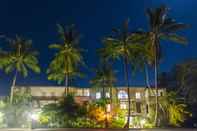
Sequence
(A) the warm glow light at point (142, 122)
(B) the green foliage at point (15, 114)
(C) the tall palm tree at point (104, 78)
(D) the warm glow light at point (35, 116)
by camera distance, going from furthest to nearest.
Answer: (C) the tall palm tree at point (104, 78), (A) the warm glow light at point (142, 122), (B) the green foliage at point (15, 114), (D) the warm glow light at point (35, 116)

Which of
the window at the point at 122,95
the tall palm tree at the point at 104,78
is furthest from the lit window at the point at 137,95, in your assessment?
the tall palm tree at the point at 104,78

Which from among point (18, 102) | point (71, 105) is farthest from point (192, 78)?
point (18, 102)

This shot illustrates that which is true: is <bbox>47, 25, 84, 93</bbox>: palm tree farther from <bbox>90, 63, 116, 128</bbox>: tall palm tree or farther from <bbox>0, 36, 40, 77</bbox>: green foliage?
<bbox>90, 63, 116, 128</bbox>: tall palm tree

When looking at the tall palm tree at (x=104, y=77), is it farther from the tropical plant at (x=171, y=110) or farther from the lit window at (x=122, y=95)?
the tropical plant at (x=171, y=110)

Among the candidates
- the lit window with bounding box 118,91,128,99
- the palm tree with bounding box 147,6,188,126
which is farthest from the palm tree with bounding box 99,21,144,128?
the lit window with bounding box 118,91,128,99

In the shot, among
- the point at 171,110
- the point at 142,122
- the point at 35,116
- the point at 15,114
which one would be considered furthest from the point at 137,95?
the point at 35,116

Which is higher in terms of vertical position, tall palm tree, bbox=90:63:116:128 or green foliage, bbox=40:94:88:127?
tall palm tree, bbox=90:63:116:128

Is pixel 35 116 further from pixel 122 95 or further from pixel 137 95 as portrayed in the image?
pixel 137 95

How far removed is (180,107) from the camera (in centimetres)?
5747

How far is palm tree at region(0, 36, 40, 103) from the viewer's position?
61.3m

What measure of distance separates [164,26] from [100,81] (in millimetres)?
29996

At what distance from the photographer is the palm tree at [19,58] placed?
61.3 meters

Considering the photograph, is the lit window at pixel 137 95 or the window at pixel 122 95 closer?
the window at pixel 122 95

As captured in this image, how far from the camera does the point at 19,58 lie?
202 feet
